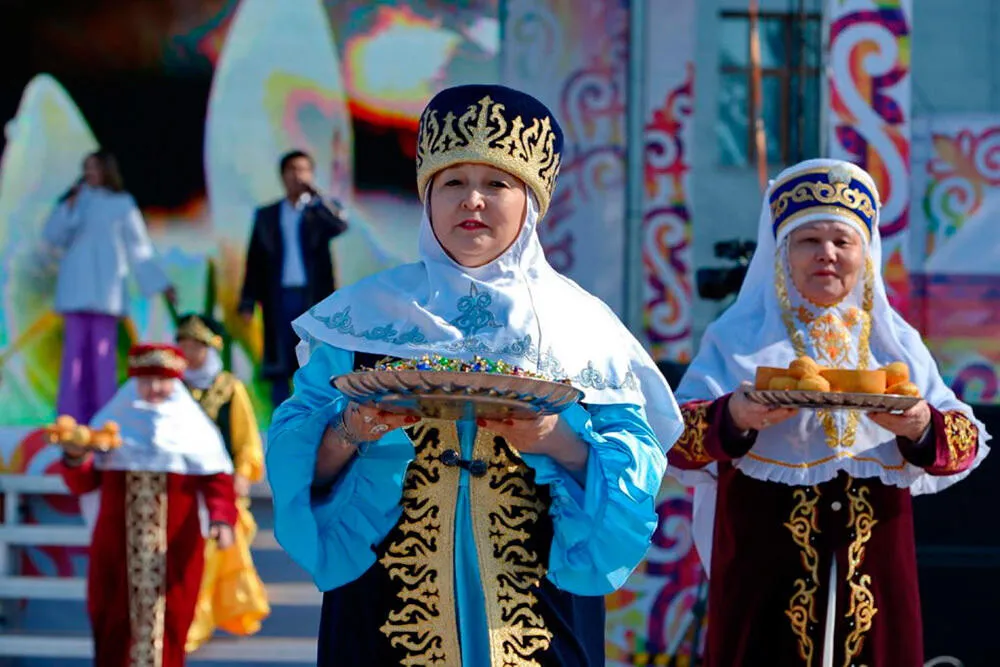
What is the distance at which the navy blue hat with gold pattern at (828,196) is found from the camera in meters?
4.96

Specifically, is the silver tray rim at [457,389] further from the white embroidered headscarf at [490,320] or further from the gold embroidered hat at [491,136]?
the gold embroidered hat at [491,136]

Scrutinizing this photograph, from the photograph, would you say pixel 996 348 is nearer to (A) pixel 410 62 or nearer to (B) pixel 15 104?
(A) pixel 410 62

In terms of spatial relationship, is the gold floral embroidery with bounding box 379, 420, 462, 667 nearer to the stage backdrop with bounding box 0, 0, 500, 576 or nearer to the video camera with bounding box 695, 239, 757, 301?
the video camera with bounding box 695, 239, 757, 301

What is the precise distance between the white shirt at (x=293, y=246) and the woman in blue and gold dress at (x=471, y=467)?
6736 mm

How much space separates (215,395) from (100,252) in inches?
98.2

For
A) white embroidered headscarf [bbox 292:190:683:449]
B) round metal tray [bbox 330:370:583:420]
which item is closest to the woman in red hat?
white embroidered headscarf [bbox 292:190:683:449]

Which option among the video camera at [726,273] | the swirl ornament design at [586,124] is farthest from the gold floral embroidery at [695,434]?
the swirl ornament design at [586,124]

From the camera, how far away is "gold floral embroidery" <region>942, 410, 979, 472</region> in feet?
15.6

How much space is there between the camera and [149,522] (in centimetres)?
780

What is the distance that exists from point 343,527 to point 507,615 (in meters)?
0.35

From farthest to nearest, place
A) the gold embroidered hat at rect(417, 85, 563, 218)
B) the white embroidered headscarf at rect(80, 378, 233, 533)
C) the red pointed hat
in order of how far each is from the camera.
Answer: the red pointed hat < the white embroidered headscarf at rect(80, 378, 233, 533) < the gold embroidered hat at rect(417, 85, 563, 218)

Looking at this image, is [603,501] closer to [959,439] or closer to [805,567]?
[805,567]

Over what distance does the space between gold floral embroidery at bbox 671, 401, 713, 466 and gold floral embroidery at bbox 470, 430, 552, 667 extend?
1351 millimetres

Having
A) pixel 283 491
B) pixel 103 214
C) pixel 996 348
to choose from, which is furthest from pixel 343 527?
pixel 103 214
